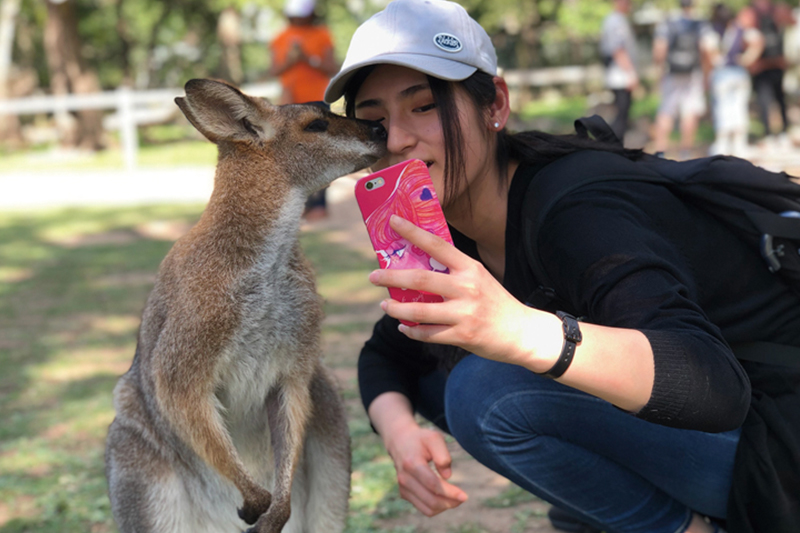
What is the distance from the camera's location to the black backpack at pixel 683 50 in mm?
8203

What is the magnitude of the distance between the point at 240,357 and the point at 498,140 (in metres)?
0.73

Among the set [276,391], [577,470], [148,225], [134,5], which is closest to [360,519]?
[276,391]

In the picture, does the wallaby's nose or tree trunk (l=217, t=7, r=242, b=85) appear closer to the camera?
the wallaby's nose

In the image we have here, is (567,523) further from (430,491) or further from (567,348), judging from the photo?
(567,348)

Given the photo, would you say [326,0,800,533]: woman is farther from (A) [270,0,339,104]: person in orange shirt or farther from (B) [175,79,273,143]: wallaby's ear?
(A) [270,0,339,104]: person in orange shirt

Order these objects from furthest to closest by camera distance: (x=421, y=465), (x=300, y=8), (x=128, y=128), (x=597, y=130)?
(x=128, y=128) → (x=300, y=8) → (x=597, y=130) → (x=421, y=465)

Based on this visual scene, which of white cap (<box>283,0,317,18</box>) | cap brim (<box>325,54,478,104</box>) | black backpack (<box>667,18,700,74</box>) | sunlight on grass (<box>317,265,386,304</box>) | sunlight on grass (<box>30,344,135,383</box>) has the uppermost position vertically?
white cap (<box>283,0,317,18</box>)

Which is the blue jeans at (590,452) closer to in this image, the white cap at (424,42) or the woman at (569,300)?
the woman at (569,300)

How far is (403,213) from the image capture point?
1.32 metres

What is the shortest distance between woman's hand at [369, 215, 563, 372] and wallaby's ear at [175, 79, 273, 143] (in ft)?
2.36

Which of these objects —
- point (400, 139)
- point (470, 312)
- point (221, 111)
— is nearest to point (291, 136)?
point (221, 111)

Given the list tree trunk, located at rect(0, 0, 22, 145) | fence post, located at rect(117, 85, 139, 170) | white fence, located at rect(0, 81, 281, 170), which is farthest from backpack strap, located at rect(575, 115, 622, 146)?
tree trunk, located at rect(0, 0, 22, 145)

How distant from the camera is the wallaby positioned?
1.76m

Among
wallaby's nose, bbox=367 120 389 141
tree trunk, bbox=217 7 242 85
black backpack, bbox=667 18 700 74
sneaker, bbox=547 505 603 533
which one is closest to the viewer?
wallaby's nose, bbox=367 120 389 141
